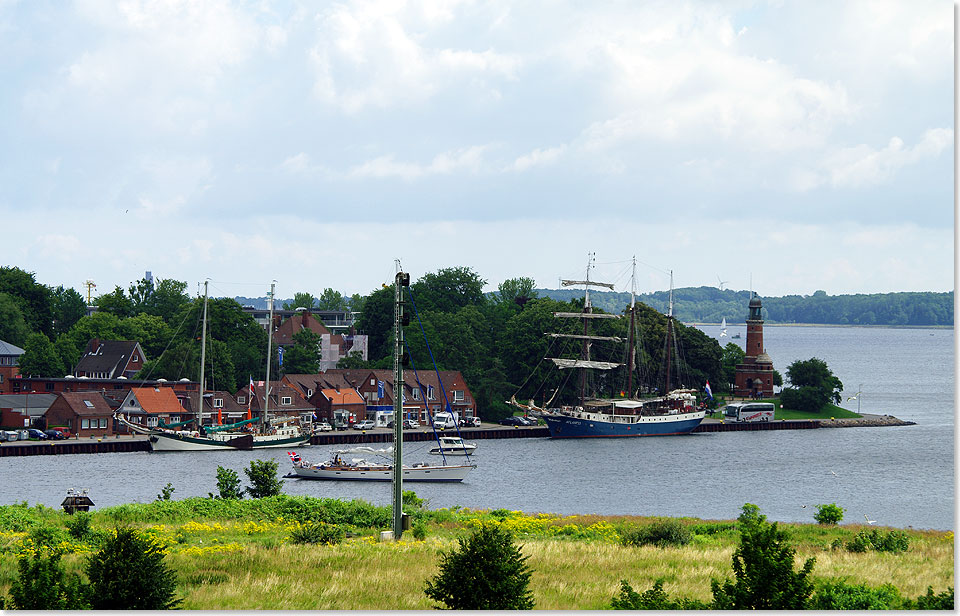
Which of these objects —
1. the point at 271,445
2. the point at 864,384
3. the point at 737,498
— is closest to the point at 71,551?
the point at 737,498

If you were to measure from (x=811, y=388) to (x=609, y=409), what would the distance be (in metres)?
25.2

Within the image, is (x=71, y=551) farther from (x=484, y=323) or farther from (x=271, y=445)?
(x=484, y=323)

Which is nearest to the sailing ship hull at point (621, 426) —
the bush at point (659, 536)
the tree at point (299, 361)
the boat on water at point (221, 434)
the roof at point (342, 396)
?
the roof at point (342, 396)

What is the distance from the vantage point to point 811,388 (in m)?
135

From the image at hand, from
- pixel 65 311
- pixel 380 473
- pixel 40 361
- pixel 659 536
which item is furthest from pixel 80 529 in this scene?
pixel 65 311

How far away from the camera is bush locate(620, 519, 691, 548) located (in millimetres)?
35875

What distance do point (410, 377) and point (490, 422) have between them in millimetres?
10460

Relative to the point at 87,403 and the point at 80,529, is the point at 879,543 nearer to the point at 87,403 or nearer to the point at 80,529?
the point at 80,529

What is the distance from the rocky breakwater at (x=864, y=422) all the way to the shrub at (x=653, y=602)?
360 ft

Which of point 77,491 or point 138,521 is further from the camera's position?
point 77,491

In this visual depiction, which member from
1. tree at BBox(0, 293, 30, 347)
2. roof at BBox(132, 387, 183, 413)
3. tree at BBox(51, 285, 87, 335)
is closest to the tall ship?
roof at BBox(132, 387, 183, 413)

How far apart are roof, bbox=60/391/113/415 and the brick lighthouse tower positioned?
242ft

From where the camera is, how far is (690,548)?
34.5 m

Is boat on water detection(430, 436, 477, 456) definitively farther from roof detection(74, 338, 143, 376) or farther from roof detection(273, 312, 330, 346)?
roof detection(273, 312, 330, 346)
